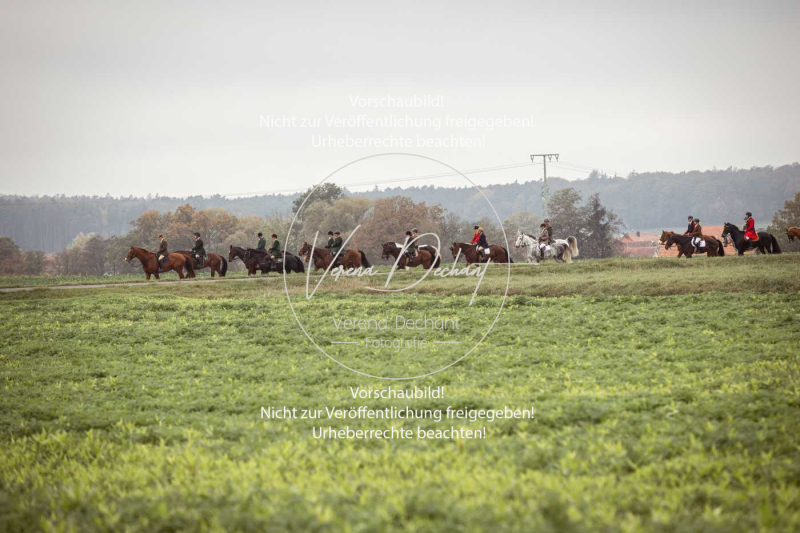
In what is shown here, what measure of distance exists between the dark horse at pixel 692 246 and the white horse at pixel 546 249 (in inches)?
214

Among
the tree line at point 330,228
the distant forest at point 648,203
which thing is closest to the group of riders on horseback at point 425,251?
the tree line at point 330,228

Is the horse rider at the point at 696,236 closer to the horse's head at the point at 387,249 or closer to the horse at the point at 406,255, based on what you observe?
the horse at the point at 406,255

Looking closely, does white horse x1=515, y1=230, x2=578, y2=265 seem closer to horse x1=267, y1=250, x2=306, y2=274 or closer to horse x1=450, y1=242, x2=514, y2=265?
horse x1=450, y1=242, x2=514, y2=265

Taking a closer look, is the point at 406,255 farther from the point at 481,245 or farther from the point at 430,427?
the point at 430,427

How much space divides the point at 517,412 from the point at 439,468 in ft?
8.26

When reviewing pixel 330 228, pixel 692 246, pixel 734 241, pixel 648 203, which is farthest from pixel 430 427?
pixel 648 203

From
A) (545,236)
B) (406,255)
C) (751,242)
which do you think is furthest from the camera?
(545,236)

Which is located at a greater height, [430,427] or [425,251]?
[425,251]

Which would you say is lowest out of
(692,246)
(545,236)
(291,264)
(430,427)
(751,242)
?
(430,427)

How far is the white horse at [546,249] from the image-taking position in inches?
1455

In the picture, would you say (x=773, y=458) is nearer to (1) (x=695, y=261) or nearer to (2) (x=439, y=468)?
(2) (x=439, y=468)

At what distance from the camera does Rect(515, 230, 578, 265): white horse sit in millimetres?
36969

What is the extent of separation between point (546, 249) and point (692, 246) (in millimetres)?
7837

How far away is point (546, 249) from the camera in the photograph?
36.9 metres
